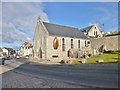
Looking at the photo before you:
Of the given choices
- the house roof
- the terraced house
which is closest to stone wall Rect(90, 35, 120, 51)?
the terraced house

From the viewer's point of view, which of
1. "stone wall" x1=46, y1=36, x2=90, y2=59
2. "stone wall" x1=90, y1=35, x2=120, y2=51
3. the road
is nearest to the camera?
the road

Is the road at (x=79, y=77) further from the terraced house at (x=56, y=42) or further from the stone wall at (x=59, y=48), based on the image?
the stone wall at (x=59, y=48)

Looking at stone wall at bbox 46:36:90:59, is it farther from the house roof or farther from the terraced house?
the house roof

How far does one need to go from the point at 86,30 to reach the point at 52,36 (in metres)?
21.6

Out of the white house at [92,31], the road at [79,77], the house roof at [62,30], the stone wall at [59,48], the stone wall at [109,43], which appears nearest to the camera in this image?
the road at [79,77]

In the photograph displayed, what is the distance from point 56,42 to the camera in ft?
147

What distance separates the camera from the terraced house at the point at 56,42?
144 ft

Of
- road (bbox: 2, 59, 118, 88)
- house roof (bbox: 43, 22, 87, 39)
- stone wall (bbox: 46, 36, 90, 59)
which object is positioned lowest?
road (bbox: 2, 59, 118, 88)

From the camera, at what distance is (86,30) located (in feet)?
206

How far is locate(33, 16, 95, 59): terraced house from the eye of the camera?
144ft

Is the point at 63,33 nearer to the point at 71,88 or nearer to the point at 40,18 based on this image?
the point at 40,18

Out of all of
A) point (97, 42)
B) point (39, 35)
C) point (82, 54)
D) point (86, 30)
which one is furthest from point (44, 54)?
point (86, 30)

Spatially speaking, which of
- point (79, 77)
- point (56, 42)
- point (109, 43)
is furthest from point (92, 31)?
point (79, 77)

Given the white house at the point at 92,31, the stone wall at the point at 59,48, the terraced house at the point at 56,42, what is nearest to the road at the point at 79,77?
the terraced house at the point at 56,42
